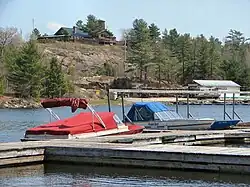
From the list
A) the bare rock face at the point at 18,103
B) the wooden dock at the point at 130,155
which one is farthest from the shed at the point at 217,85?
the wooden dock at the point at 130,155

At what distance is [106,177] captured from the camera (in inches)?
914

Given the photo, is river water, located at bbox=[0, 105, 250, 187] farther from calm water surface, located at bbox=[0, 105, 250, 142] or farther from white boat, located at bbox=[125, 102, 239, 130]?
calm water surface, located at bbox=[0, 105, 250, 142]

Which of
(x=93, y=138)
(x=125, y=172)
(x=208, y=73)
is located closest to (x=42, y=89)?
(x=208, y=73)

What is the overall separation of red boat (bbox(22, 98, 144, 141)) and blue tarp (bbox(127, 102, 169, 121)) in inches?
148

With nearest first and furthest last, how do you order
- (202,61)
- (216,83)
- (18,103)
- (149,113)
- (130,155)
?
(130,155) → (149,113) → (18,103) → (216,83) → (202,61)

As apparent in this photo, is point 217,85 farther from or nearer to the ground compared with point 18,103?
farther from the ground

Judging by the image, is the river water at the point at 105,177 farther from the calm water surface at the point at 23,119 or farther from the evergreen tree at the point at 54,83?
the evergreen tree at the point at 54,83

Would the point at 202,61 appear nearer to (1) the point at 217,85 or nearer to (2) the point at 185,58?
(2) the point at 185,58

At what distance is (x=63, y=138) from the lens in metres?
30.6

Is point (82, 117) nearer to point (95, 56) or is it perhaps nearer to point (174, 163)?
point (174, 163)

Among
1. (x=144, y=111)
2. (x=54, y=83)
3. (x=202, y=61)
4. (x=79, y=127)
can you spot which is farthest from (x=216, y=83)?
(x=79, y=127)

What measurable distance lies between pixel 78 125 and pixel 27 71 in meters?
75.2

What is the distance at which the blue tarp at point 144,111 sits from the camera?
4019 cm

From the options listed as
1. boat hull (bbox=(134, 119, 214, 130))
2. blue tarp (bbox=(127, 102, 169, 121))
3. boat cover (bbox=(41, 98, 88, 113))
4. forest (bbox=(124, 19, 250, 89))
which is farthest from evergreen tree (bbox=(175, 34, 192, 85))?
boat cover (bbox=(41, 98, 88, 113))
